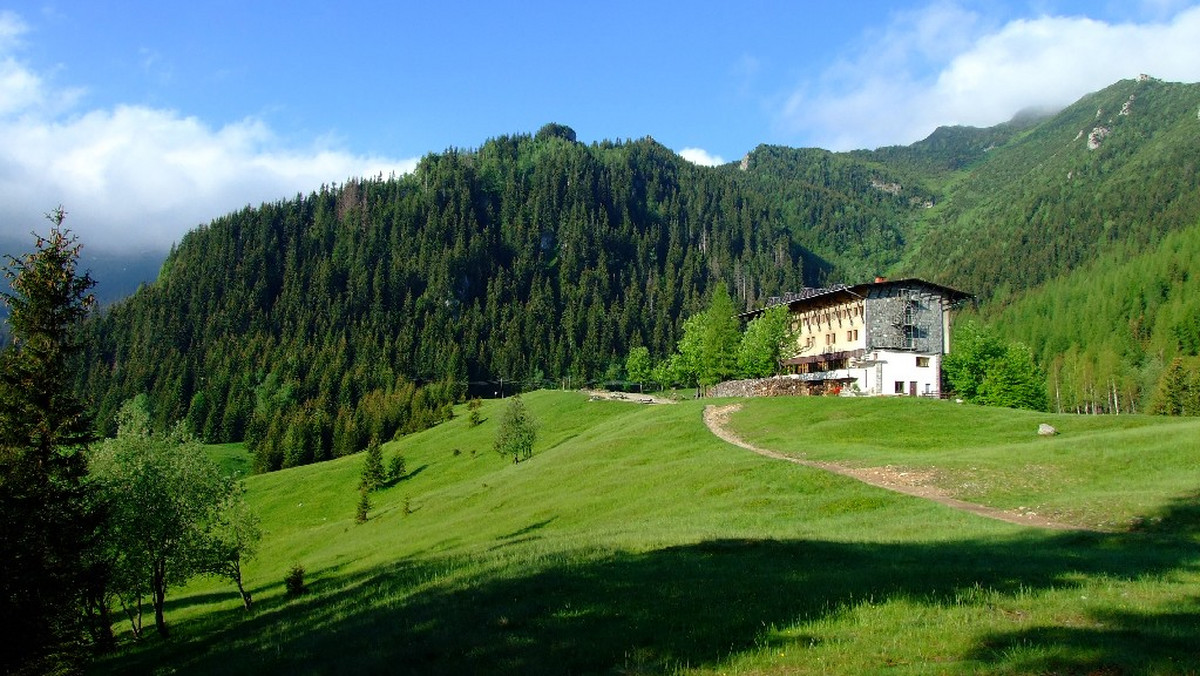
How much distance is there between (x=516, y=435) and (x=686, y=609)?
70.7 m

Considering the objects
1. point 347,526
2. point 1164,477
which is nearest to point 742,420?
point 1164,477

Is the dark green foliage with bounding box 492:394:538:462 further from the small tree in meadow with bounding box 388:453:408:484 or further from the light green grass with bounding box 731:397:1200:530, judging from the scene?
the light green grass with bounding box 731:397:1200:530

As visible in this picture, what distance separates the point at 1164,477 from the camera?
32656 millimetres

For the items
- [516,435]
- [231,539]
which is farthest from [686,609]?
[516,435]

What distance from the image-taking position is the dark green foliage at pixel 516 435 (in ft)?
277

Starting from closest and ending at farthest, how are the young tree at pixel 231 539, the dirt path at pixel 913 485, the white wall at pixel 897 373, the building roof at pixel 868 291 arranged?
the dirt path at pixel 913 485, the young tree at pixel 231 539, the white wall at pixel 897 373, the building roof at pixel 868 291

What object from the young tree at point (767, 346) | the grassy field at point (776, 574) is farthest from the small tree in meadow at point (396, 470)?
the young tree at point (767, 346)

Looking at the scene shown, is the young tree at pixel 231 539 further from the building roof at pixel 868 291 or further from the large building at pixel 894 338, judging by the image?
the building roof at pixel 868 291

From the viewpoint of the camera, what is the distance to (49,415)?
32.8m

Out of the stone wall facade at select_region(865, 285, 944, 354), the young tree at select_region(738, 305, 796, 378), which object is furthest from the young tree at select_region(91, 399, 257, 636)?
the stone wall facade at select_region(865, 285, 944, 354)

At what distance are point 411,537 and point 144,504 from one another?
17.4 m

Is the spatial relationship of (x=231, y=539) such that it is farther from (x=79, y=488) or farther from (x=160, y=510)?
(x=79, y=488)

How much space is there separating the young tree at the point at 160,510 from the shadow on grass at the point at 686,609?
12.8 metres

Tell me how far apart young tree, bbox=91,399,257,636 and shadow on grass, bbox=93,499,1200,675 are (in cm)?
1279
